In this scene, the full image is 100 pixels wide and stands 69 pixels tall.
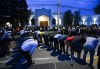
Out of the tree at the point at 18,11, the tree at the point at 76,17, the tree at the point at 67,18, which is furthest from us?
the tree at the point at 67,18

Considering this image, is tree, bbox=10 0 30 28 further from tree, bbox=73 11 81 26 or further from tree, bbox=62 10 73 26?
tree, bbox=73 11 81 26

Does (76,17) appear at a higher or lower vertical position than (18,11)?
lower

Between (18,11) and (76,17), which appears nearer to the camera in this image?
(18,11)

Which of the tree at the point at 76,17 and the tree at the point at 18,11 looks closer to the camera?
the tree at the point at 18,11

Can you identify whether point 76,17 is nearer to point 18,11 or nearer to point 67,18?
point 67,18

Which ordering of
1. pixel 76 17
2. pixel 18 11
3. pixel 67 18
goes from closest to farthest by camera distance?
pixel 18 11 < pixel 76 17 < pixel 67 18

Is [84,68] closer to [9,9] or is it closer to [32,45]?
[32,45]

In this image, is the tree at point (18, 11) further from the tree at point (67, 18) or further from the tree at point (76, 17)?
the tree at point (76, 17)

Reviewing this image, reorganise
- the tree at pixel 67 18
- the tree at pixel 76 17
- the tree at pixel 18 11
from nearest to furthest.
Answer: the tree at pixel 18 11 < the tree at pixel 76 17 < the tree at pixel 67 18

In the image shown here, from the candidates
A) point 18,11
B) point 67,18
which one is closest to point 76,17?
point 67,18

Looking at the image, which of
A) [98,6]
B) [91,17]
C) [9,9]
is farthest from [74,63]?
[98,6]

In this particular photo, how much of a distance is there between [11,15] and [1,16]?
316 centimetres

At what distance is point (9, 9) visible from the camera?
123 feet

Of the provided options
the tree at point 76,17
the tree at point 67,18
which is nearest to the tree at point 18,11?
the tree at point 67,18
